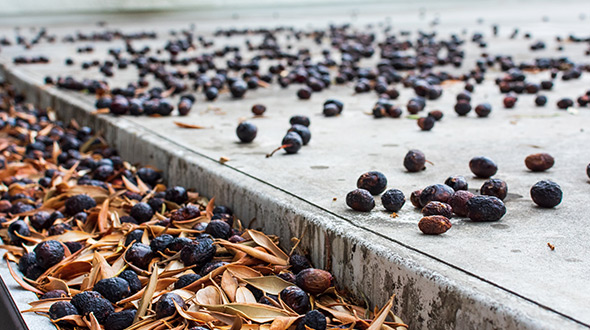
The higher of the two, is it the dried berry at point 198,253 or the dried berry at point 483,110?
the dried berry at point 483,110

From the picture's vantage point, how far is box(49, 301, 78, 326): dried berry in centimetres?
191

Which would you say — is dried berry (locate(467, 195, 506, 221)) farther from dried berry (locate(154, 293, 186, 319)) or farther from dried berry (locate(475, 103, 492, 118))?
dried berry (locate(475, 103, 492, 118))

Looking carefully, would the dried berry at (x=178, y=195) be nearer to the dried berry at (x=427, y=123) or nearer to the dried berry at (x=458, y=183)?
the dried berry at (x=458, y=183)

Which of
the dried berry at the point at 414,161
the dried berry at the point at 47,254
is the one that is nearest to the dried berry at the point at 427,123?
the dried berry at the point at 414,161

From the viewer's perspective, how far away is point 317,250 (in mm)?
2051

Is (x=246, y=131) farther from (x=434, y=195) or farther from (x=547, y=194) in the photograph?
(x=547, y=194)

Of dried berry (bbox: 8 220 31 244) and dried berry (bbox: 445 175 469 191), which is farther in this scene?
dried berry (bbox: 8 220 31 244)

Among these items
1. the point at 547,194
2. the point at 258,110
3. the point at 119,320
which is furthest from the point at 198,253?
the point at 258,110

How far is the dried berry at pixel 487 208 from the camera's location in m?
1.96

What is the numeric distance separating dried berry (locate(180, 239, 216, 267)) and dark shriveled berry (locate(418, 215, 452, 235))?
763mm

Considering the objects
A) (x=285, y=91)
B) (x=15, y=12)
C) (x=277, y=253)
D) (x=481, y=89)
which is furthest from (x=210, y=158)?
(x=15, y=12)

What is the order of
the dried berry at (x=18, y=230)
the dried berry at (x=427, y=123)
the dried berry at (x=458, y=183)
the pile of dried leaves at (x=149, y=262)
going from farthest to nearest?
the dried berry at (x=427, y=123) < the dried berry at (x=18, y=230) < the dried berry at (x=458, y=183) < the pile of dried leaves at (x=149, y=262)

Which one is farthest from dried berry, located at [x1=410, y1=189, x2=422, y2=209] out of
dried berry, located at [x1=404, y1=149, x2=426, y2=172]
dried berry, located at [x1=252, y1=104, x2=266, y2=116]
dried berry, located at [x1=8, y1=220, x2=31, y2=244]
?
dried berry, located at [x1=252, y1=104, x2=266, y2=116]

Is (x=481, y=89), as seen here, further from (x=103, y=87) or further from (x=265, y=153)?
(x=103, y=87)
